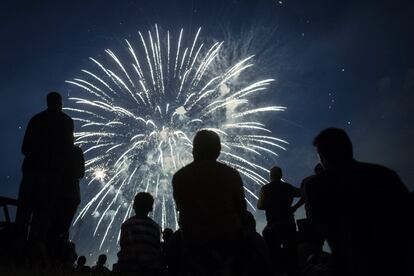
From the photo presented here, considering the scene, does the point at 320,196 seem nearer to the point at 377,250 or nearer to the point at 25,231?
the point at 377,250

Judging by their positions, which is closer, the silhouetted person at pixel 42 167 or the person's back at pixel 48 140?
the silhouetted person at pixel 42 167

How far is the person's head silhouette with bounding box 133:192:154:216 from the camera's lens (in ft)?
19.8

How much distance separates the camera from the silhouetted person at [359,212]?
304cm

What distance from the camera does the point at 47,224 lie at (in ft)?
20.0

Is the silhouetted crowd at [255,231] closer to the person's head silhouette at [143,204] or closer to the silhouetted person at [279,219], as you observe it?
the person's head silhouette at [143,204]

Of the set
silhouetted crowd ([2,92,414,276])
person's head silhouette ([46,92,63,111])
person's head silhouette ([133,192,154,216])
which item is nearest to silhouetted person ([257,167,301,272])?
silhouetted crowd ([2,92,414,276])

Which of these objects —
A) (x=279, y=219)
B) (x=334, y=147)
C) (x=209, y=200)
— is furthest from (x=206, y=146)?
(x=279, y=219)

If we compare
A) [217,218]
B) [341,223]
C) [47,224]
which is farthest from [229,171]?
[47,224]

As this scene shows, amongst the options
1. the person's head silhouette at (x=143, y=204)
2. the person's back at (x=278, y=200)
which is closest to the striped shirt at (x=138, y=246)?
the person's head silhouette at (x=143, y=204)

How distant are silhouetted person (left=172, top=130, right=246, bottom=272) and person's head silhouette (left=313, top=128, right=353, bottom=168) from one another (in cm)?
93

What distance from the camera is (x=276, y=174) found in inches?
316

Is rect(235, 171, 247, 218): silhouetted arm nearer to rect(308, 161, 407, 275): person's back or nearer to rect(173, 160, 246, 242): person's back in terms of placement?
rect(173, 160, 246, 242): person's back

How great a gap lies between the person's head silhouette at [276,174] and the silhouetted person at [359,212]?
443 cm

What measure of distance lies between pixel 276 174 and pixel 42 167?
4780 mm
